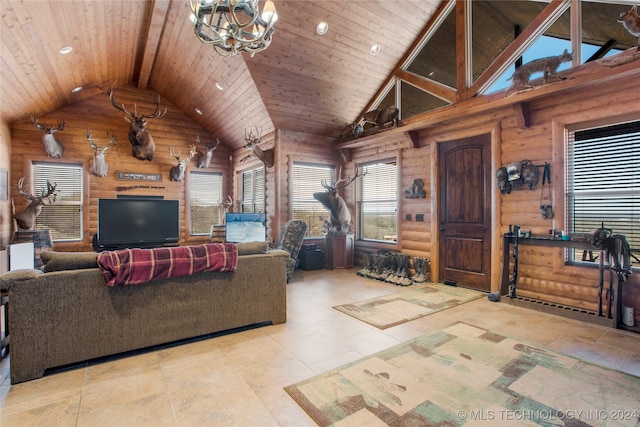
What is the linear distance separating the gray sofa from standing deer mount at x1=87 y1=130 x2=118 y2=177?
5.40 metres

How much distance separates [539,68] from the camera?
161 inches

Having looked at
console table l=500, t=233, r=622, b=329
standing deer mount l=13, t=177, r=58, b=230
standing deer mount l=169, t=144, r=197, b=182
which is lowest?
console table l=500, t=233, r=622, b=329

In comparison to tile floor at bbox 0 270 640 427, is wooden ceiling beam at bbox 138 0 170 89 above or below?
above

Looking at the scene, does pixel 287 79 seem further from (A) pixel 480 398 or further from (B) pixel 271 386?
(A) pixel 480 398

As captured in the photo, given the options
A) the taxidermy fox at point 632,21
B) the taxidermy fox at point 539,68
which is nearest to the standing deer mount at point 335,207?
the taxidermy fox at point 539,68

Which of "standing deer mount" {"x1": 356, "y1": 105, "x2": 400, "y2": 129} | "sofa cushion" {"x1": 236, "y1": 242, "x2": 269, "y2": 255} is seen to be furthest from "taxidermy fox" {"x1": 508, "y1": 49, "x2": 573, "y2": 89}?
"sofa cushion" {"x1": 236, "y1": 242, "x2": 269, "y2": 255}

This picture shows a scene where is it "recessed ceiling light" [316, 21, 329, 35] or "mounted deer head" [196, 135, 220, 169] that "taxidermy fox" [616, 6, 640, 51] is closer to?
"recessed ceiling light" [316, 21, 329, 35]

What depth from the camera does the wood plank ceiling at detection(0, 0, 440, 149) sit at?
14.0ft

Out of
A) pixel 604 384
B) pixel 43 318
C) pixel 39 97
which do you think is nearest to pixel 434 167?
pixel 604 384

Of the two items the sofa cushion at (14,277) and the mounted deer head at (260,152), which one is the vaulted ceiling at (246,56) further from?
the sofa cushion at (14,277)

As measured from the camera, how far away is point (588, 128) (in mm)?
3896

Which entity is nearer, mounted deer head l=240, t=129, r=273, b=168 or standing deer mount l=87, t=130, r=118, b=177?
mounted deer head l=240, t=129, r=273, b=168

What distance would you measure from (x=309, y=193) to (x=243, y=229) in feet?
5.93

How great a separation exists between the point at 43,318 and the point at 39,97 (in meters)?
5.31
